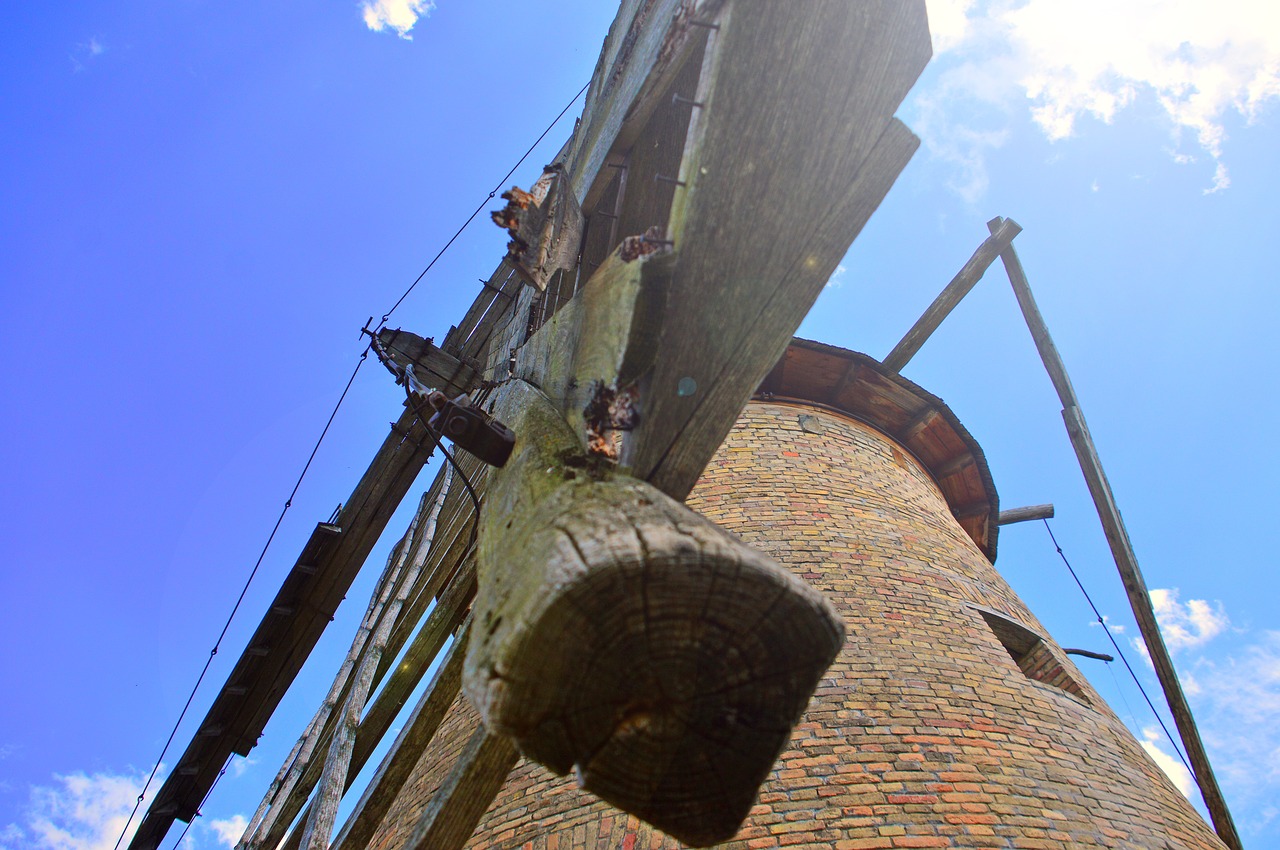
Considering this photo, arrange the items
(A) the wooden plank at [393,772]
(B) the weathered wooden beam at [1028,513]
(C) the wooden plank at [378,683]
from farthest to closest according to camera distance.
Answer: (B) the weathered wooden beam at [1028,513] < (C) the wooden plank at [378,683] < (A) the wooden plank at [393,772]

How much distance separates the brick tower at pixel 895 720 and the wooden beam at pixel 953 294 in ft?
5.35

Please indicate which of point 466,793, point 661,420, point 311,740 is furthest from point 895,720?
point 311,740

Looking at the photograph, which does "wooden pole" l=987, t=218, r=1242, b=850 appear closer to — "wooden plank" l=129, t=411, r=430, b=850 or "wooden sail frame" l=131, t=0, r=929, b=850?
"wooden sail frame" l=131, t=0, r=929, b=850

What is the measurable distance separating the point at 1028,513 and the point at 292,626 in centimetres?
678

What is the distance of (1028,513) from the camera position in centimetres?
800

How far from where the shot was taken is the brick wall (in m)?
2.91

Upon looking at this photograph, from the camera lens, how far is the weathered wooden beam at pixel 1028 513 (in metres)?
7.95

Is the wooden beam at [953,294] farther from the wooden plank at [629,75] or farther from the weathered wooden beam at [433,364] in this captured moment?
the wooden plank at [629,75]

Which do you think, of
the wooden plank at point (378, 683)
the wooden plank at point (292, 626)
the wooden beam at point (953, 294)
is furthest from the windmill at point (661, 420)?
the wooden beam at point (953, 294)

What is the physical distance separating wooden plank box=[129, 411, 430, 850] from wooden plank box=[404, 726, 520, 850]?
10.8ft

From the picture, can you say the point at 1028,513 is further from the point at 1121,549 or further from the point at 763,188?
the point at 763,188

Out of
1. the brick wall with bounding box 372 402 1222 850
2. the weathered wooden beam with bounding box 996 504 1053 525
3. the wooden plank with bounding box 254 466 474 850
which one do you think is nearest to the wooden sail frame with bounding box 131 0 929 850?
the brick wall with bounding box 372 402 1222 850

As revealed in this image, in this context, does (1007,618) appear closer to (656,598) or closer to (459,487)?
(459,487)

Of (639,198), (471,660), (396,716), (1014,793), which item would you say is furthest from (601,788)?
(396,716)
